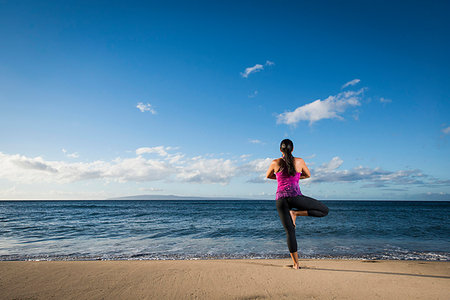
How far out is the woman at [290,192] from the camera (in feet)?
14.3

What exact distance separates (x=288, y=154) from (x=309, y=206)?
1.03 m

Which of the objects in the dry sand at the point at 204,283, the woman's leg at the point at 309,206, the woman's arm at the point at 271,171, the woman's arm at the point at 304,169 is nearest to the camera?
the dry sand at the point at 204,283

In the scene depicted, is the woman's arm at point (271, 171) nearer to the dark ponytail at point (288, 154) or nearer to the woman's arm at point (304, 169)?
the dark ponytail at point (288, 154)

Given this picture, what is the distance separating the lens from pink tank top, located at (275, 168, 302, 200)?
4.45m

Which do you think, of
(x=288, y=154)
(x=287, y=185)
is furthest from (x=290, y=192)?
(x=288, y=154)

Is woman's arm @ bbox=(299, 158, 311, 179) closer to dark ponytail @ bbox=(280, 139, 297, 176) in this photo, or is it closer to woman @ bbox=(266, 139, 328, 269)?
woman @ bbox=(266, 139, 328, 269)

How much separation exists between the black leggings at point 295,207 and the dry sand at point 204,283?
2.55 ft

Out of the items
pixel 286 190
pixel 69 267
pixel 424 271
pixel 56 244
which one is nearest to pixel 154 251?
pixel 69 267

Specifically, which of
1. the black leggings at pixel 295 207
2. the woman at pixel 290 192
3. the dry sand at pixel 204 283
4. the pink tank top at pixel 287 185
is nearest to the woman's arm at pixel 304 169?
the woman at pixel 290 192

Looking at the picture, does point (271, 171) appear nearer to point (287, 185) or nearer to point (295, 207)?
point (287, 185)

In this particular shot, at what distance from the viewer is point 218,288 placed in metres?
3.79

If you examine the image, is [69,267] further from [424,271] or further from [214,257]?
[424,271]

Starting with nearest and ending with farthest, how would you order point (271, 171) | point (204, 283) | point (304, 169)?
point (204, 283)
point (304, 169)
point (271, 171)

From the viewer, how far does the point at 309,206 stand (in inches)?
171
